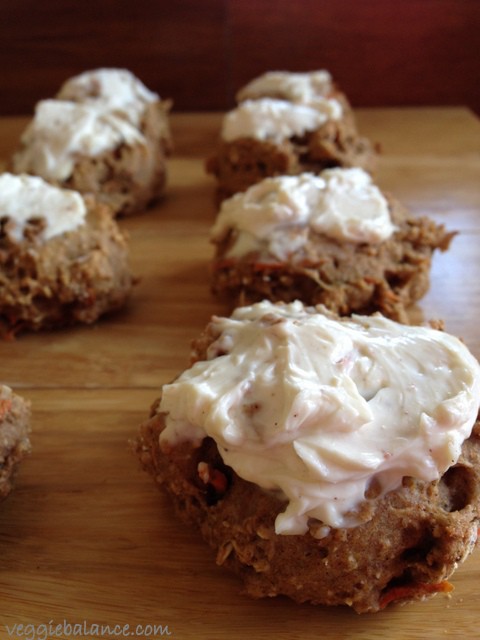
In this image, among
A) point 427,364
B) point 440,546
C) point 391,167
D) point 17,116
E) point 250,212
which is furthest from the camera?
point 17,116

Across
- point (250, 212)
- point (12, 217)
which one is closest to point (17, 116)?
point (12, 217)

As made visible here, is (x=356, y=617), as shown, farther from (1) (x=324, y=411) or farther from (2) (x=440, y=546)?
(1) (x=324, y=411)

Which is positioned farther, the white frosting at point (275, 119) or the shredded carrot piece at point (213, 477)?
the white frosting at point (275, 119)

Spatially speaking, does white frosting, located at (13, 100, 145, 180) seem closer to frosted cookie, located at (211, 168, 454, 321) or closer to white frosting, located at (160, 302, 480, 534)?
frosted cookie, located at (211, 168, 454, 321)

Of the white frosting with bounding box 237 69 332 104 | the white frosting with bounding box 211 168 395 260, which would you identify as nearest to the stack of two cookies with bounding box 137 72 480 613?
the white frosting with bounding box 211 168 395 260

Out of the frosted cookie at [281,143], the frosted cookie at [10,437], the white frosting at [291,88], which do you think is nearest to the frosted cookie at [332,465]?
the frosted cookie at [10,437]

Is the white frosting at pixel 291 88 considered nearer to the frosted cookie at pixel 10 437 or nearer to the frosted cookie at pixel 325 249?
A: the frosted cookie at pixel 325 249

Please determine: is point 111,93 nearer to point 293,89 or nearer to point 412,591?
point 293,89
